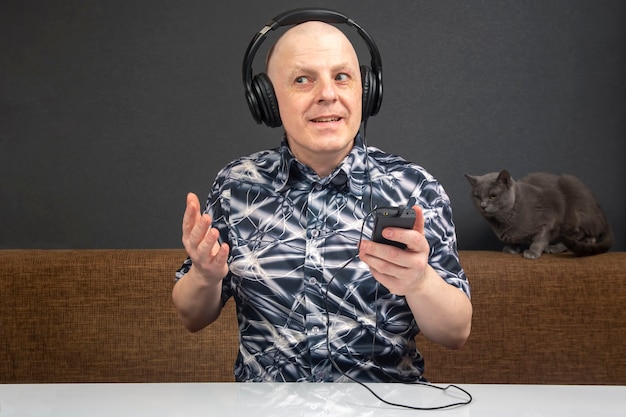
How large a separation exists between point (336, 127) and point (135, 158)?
1.35 metres

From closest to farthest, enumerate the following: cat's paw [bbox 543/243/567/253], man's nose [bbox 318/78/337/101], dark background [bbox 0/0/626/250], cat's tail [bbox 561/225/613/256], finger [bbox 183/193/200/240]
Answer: finger [bbox 183/193/200/240] → man's nose [bbox 318/78/337/101] → cat's tail [bbox 561/225/613/256] → cat's paw [bbox 543/243/567/253] → dark background [bbox 0/0/626/250]

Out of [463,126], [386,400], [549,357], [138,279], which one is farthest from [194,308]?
[463,126]

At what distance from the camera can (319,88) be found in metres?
1.39

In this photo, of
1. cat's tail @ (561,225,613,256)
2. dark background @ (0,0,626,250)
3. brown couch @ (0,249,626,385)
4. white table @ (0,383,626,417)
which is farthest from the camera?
dark background @ (0,0,626,250)

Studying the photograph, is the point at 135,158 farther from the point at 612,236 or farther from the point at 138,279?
the point at 612,236

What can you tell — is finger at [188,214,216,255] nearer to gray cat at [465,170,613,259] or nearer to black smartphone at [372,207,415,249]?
black smartphone at [372,207,415,249]

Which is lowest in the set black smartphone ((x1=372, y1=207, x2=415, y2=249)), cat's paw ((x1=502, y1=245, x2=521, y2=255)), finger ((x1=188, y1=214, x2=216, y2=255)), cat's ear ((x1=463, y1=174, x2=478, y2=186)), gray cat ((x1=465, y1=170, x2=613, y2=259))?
cat's paw ((x1=502, y1=245, x2=521, y2=255))

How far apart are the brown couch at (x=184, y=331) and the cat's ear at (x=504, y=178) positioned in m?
0.28

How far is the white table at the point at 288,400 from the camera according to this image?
0.97m

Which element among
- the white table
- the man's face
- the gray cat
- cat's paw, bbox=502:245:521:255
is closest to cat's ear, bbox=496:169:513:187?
the gray cat

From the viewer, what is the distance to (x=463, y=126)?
8.43 feet

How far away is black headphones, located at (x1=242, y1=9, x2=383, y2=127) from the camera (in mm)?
1413

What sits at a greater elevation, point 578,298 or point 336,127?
point 336,127

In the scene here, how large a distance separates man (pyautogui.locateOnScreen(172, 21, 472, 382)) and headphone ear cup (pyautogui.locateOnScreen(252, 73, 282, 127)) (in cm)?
2
